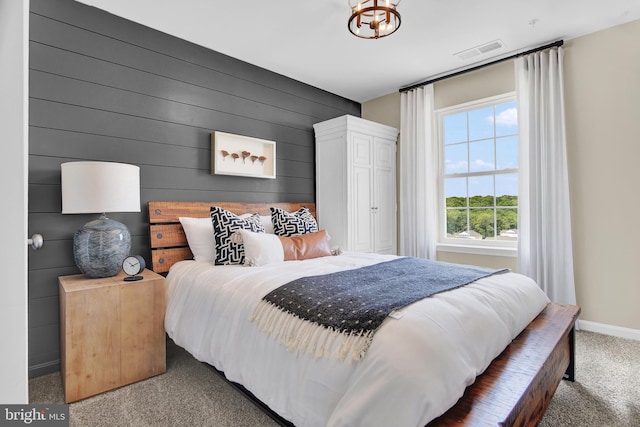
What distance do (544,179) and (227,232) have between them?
283cm

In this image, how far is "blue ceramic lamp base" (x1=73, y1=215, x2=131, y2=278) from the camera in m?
2.08

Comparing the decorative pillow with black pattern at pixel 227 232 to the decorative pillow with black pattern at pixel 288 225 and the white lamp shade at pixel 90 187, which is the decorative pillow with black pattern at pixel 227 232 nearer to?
the decorative pillow with black pattern at pixel 288 225

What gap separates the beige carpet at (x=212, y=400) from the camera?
1655mm

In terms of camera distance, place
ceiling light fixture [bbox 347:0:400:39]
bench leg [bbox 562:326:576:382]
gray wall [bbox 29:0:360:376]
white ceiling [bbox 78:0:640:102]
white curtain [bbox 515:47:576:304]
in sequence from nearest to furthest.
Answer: bench leg [bbox 562:326:576:382]
ceiling light fixture [bbox 347:0:400:39]
gray wall [bbox 29:0:360:376]
white ceiling [bbox 78:0:640:102]
white curtain [bbox 515:47:576:304]

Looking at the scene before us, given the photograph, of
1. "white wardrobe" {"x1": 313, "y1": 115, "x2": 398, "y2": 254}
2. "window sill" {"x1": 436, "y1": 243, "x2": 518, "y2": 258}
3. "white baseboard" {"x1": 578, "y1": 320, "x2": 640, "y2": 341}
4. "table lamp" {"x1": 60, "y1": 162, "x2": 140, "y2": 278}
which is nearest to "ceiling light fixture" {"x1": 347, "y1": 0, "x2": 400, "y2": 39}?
"white wardrobe" {"x1": 313, "y1": 115, "x2": 398, "y2": 254}

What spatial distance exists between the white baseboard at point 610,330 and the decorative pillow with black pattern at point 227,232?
2.96 metres

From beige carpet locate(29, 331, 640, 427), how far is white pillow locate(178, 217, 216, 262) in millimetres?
788

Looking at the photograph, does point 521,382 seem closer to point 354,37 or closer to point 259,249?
point 259,249

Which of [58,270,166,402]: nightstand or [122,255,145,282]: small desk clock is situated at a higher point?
[122,255,145,282]: small desk clock

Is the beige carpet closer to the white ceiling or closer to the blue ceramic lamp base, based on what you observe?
the blue ceramic lamp base

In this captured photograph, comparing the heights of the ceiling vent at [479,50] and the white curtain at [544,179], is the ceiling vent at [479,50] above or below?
above

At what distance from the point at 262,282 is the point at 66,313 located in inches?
43.5

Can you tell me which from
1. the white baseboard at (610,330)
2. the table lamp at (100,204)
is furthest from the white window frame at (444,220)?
the table lamp at (100,204)

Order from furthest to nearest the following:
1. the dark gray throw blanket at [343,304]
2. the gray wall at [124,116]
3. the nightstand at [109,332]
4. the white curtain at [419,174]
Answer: the white curtain at [419,174] < the gray wall at [124,116] < the nightstand at [109,332] < the dark gray throw blanket at [343,304]
